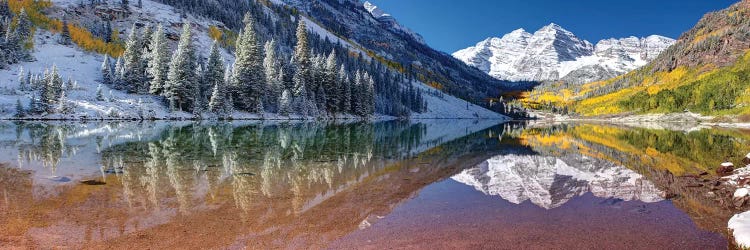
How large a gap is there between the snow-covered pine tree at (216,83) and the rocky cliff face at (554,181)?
5687 cm

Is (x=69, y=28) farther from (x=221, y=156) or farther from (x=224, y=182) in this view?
(x=224, y=182)

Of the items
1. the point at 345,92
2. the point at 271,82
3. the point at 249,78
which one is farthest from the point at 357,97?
the point at 249,78

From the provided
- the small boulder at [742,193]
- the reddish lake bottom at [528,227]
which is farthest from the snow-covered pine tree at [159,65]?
the small boulder at [742,193]

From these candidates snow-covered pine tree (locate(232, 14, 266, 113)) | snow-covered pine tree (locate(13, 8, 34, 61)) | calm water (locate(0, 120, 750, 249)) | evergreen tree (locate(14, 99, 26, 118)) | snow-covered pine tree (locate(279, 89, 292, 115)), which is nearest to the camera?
calm water (locate(0, 120, 750, 249))

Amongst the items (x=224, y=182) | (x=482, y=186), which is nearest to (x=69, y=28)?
(x=224, y=182)

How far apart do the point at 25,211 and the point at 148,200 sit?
2.84 metres

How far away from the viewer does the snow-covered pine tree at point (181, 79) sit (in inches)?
2618

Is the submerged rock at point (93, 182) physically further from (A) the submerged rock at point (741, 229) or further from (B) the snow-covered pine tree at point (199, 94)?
(B) the snow-covered pine tree at point (199, 94)

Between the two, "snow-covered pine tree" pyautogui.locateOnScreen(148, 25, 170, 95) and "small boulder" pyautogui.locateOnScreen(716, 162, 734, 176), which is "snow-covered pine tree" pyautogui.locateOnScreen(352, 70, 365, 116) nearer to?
"snow-covered pine tree" pyautogui.locateOnScreen(148, 25, 170, 95)

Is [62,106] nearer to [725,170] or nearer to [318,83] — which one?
[318,83]

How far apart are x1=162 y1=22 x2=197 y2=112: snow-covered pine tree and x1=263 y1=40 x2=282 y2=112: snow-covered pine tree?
15.3m

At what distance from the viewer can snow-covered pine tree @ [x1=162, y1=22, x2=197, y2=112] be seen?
6650 cm

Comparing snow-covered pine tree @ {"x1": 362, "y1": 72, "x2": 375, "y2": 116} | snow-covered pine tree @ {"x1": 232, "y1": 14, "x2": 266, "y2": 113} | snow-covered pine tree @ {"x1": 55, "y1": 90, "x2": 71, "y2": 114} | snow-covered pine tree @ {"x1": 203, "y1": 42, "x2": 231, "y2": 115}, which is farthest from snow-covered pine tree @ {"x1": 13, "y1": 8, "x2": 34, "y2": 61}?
snow-covered pine tree @ {"x1": 362, "y1": 72, "x2": 375, "y2": 116}

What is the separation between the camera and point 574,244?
31.3 ft
